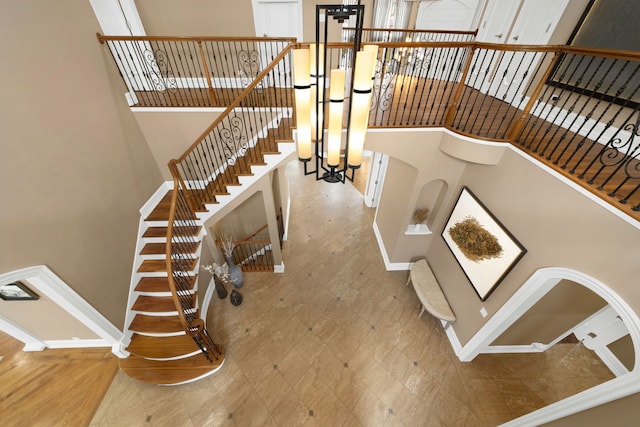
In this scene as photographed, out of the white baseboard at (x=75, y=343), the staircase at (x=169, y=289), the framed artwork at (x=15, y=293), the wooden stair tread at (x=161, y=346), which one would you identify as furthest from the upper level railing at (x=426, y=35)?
the white baseboard at (x=75, y=343)

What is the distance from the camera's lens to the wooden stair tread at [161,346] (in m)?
4.04

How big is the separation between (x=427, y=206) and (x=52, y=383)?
6.87 m

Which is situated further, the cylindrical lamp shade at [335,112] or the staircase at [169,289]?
the staircase at [169,289]

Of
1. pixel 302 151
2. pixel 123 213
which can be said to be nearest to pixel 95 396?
pixel 123 213

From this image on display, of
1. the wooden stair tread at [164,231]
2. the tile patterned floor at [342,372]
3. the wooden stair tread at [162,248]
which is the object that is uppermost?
the wooden stair tread at [164,231]

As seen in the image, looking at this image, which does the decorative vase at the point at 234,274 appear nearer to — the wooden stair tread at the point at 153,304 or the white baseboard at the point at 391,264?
the wooden stair tread at the point at 153,304

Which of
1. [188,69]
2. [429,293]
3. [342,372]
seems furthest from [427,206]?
[188,69]

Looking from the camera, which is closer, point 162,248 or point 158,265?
point 158,265

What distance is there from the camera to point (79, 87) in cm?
358

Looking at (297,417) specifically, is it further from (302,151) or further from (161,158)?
(161,158)

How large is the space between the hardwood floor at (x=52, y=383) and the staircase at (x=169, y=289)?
0.44 m

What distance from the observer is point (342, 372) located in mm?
4098

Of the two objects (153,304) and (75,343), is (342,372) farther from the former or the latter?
(75,343)

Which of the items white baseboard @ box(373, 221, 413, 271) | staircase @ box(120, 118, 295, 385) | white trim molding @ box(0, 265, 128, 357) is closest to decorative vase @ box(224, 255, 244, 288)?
staircase @ box(120, 118, 295, 385)
